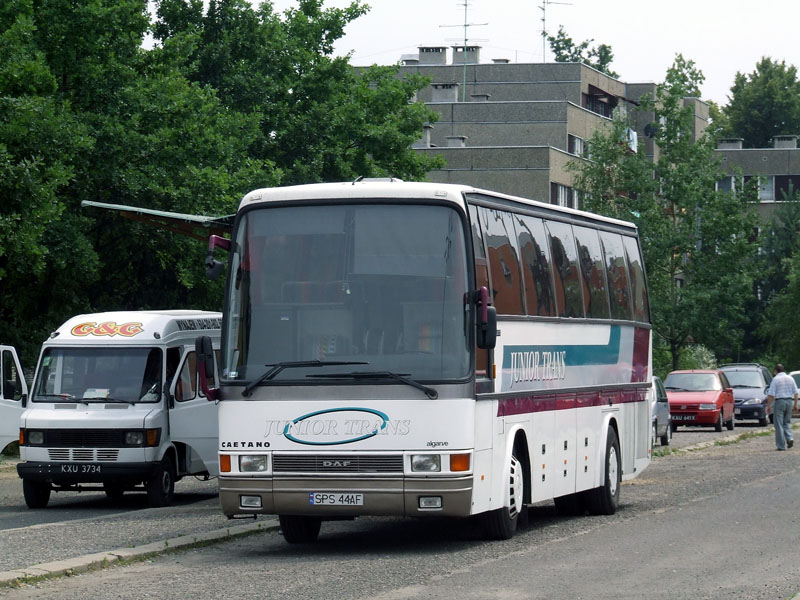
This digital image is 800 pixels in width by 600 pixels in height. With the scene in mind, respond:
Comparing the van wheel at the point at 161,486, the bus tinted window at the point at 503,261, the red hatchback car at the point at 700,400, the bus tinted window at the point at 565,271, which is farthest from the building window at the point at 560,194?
the bus tinted window at the point at 503,261

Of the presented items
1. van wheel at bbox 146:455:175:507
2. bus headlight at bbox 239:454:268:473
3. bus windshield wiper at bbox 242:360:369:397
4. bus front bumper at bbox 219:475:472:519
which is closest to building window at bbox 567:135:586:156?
van wheel at bbox 146:455:175:507

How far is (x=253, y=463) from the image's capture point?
13.9 m

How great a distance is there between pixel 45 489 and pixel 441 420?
8.46 meters

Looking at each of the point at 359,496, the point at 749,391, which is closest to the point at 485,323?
the point at 359,496

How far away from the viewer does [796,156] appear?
107 metres

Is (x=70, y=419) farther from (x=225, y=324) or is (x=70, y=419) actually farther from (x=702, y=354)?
(x=702, y=354)

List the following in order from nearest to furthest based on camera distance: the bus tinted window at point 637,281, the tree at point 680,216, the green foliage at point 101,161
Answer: the bus tinted window at point 637,281
the green foliage at point 101,161
the tree at point 680,216

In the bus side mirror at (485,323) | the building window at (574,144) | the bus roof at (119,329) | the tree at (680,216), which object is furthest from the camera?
the building window at (574,144)

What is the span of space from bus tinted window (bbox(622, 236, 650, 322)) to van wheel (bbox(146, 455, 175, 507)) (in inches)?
242

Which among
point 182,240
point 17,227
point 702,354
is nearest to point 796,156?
point 702,354

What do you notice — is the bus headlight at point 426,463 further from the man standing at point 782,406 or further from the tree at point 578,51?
the tree at point 578,51

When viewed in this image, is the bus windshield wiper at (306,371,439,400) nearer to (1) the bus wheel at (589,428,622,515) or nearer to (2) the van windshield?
(1) the bus wheel at (589,428,622,515)

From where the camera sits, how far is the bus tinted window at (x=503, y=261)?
580 inches

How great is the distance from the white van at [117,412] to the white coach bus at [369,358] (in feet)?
17.8
